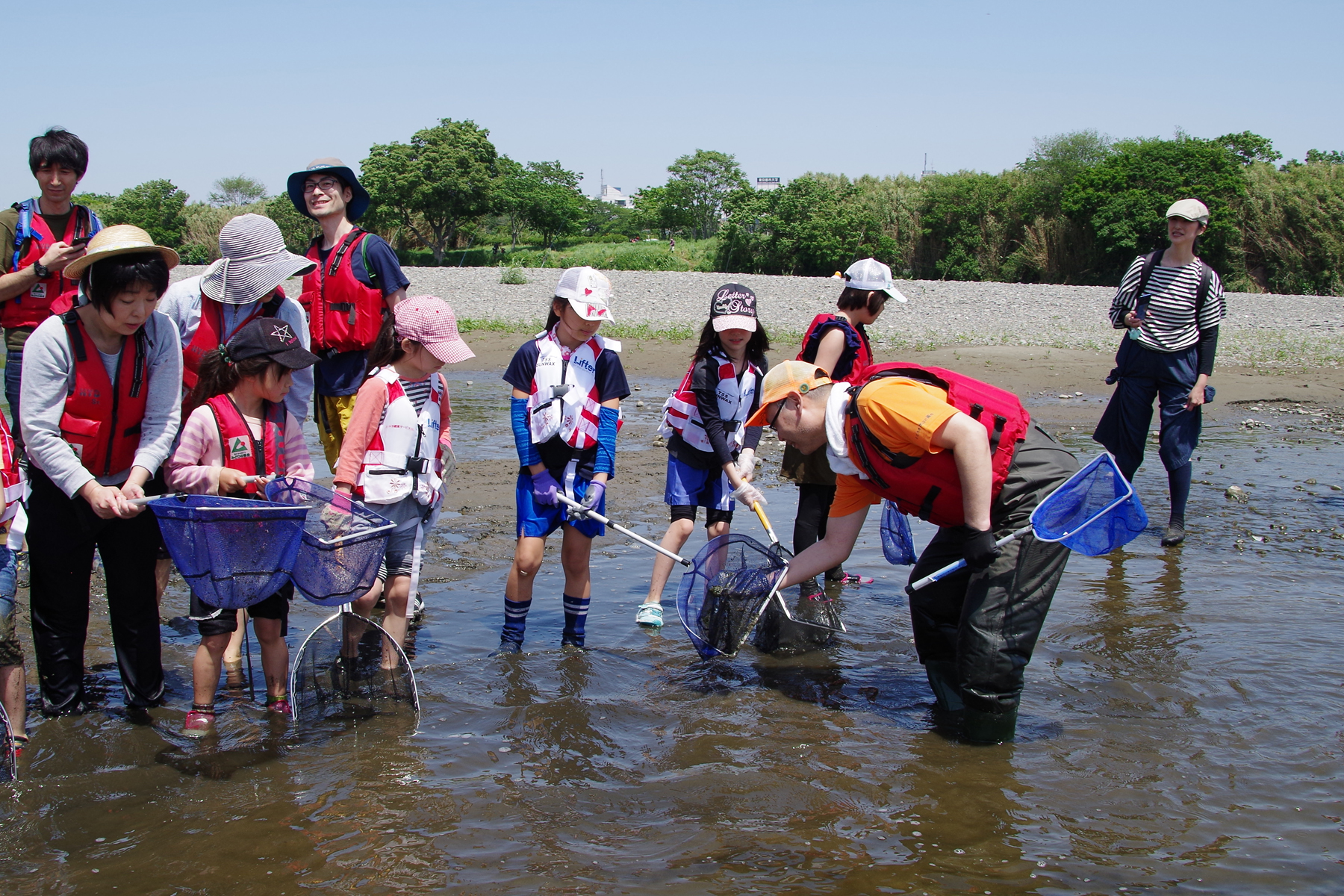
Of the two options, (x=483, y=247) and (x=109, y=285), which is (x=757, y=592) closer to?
(x=109, y=285)

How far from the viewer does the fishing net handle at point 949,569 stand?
3.70 meters

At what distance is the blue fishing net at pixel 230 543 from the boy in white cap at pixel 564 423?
146 centimetres

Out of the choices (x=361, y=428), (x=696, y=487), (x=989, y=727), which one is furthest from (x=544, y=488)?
(x=989, y=727)

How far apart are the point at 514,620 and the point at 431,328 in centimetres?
155

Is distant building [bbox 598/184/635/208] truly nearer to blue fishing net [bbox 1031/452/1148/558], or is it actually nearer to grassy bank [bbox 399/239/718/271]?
grassy bank [bbox 399/239/718/271]

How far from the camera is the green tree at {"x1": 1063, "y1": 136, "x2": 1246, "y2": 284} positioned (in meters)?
36.8

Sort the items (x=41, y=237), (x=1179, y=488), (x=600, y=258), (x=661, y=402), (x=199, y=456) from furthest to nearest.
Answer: (x=600, y=258) → (x=661, y=402) → (x=1179, y=488) → (x=41, y=237) → (x=199, y=456)

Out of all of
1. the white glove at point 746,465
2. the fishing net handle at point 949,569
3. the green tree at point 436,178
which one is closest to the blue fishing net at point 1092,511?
the fishing net handle at point 949,569

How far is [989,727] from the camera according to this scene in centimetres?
399

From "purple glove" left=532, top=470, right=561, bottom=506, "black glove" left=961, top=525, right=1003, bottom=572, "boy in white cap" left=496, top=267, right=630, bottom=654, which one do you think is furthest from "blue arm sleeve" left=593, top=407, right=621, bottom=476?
"black glove" left=961, top=525, right=1003, bottom=572

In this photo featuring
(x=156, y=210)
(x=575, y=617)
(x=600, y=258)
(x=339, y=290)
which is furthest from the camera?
(x=156, y=210)

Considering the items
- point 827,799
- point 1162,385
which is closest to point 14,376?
point 827,799

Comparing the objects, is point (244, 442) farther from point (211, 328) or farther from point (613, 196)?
point (613, 196)

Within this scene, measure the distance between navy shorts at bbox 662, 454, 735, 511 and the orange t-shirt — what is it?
176cm
